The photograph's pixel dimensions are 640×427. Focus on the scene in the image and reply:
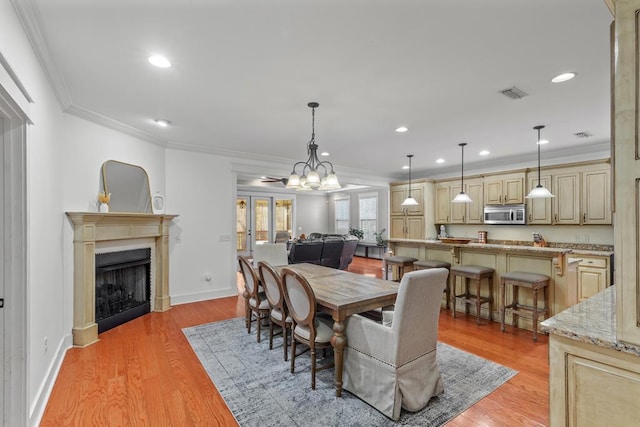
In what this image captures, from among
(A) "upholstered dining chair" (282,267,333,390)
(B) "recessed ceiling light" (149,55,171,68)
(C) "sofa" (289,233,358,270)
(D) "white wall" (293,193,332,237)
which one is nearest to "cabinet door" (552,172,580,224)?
(C) "sofa" (289,233,358,270)

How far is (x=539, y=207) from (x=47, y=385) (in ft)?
23.0

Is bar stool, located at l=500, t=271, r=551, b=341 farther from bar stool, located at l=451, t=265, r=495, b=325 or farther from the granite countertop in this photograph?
the granite countertop

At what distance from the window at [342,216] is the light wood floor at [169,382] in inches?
295

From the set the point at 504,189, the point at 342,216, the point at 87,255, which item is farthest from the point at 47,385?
the point at 342,216

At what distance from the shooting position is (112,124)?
148 inches

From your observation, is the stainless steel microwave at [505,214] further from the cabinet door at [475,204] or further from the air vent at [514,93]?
the air vent at [514,93]

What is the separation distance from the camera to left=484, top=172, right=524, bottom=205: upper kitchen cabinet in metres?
5.74

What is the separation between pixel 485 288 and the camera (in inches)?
166

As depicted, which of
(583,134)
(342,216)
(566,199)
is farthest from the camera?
(342,216)

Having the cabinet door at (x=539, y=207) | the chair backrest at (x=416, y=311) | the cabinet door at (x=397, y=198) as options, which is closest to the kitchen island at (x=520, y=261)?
the cabinet door at (x=539, y=207)

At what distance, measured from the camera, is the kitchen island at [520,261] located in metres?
3.55

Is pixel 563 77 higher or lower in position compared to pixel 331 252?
higher

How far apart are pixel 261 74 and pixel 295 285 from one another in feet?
5.82

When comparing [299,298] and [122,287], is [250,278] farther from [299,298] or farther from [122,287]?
[122,287]
